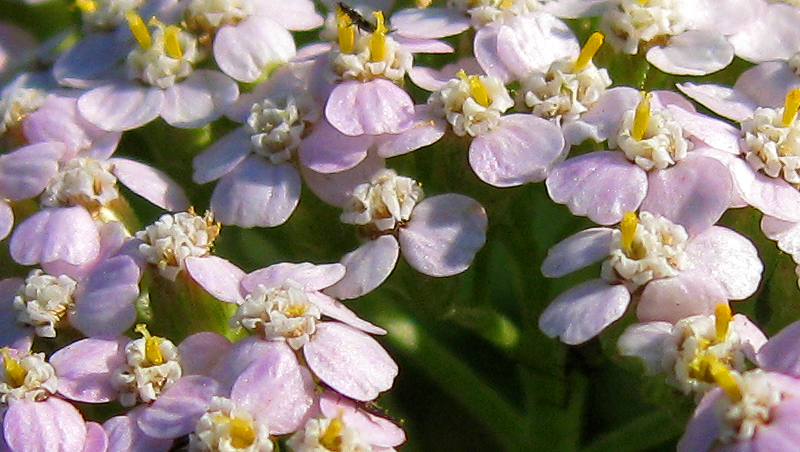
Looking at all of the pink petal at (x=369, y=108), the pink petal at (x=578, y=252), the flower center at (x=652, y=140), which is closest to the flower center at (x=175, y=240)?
the pink petal at (x=369, y=108)

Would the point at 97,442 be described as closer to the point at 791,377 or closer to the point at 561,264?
the point at 561,264

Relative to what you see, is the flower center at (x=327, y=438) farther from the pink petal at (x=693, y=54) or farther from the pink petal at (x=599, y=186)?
the pink petal at (x=693, y=54)

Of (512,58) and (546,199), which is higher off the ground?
(512,58)

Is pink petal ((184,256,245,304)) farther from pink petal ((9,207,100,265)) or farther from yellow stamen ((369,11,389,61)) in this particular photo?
yellow stamen ((369,11,389,61))

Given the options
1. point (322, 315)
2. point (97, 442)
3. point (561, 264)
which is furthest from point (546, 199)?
point (97, 442)

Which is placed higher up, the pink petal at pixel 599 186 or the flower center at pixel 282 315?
the pink petal at pixel 599 186

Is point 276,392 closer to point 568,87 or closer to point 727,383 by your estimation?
point 727,383
